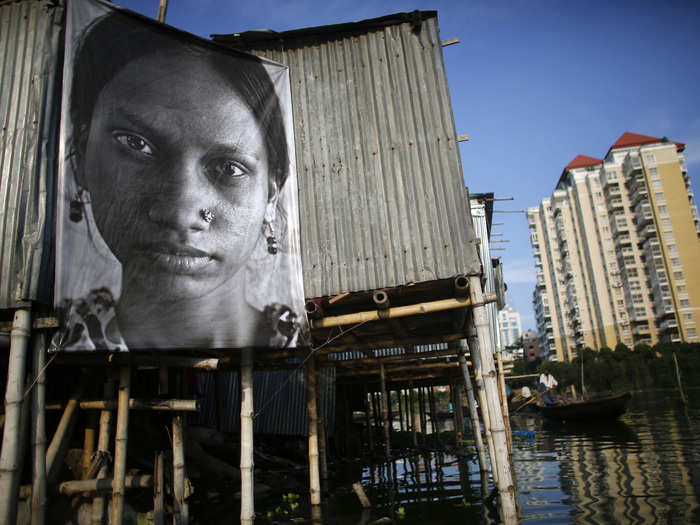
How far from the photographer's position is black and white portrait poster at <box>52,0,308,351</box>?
7406 millimetres

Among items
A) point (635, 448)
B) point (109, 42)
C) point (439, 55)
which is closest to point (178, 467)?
point (109, 42)

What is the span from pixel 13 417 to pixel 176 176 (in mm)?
4499

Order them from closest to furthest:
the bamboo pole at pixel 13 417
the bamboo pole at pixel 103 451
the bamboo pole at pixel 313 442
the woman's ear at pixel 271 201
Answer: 1. the bamboo pole at pixel 13 417
2. the bamboo pole at pixel 103 451
3. the woman's ear at pixel 271 201
4. the bamboo pole at pixel 313 442

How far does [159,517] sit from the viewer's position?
825 centimetres

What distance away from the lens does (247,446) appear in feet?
26.2

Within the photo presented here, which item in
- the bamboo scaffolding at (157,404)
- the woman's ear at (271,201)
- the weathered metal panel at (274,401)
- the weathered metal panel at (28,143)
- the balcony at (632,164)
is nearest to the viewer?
the weathered metal panel at (28,143)

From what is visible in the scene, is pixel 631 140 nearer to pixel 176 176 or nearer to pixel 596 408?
pixel 596 408

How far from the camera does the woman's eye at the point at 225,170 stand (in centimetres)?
860

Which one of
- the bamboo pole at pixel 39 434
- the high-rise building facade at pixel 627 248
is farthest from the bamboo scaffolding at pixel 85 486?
the high-rise building facade at pixel 627 248

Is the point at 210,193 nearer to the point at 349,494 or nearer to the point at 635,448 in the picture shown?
the point at 349,494

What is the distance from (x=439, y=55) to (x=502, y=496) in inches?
314

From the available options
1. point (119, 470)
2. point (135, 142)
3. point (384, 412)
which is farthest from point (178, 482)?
point (384, 412)

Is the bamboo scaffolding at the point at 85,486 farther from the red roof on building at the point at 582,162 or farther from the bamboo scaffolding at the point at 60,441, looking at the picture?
the red roof on building at the point at 582,162

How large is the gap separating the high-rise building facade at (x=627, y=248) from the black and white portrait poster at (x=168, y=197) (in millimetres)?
66493
